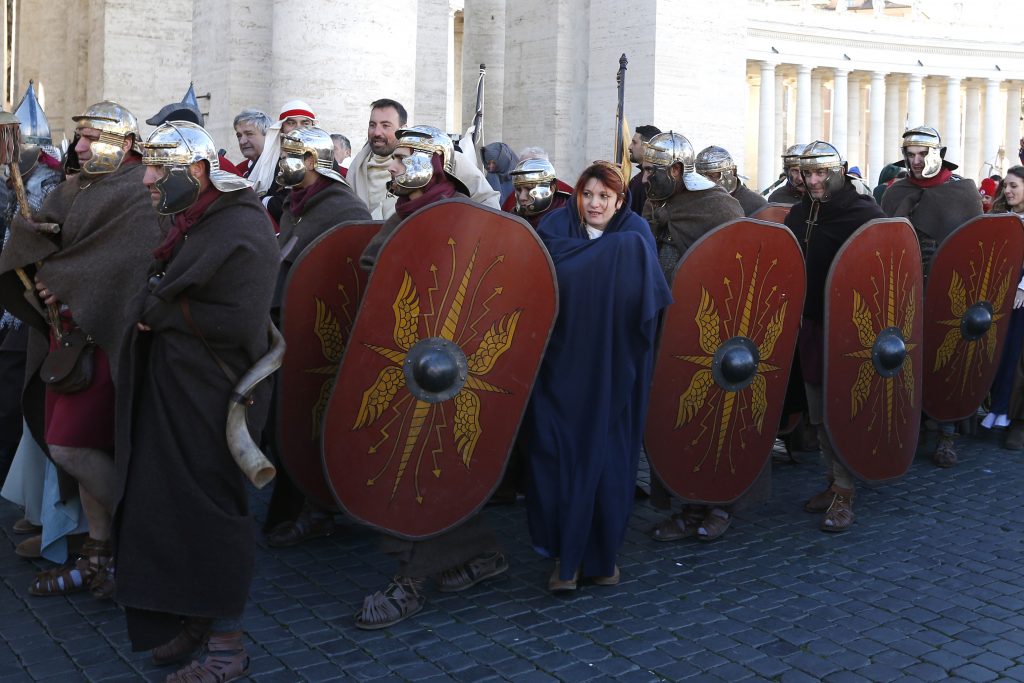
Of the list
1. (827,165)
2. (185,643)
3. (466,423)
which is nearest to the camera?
(185,643)

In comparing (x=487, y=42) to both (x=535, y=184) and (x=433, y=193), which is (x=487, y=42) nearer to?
(x=535, y=184)

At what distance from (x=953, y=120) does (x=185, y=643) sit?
47.9 meters

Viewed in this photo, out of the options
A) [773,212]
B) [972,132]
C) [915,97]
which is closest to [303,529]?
[773,212]

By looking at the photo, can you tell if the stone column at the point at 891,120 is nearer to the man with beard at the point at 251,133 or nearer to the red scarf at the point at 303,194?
the man with beard at the point at 251,133

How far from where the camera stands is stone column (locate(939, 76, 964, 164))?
45.4 meters

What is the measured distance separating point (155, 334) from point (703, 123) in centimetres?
809

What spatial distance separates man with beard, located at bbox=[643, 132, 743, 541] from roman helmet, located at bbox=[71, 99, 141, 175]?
2.15 meters

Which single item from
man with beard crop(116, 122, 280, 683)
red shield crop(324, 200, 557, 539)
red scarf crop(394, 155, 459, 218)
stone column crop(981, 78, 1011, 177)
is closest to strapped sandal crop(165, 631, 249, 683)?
man with beard crop(116, 122, 280, 683)

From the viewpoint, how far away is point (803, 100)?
1705 inches

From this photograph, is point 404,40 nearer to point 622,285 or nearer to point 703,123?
point 703,123

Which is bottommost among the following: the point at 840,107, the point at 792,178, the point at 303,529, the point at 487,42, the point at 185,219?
the point at 303,529

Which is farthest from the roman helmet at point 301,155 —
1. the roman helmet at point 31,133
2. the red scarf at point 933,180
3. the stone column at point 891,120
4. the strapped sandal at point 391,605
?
the stone column at point 891,120

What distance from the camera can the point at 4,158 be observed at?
4395 millimetres

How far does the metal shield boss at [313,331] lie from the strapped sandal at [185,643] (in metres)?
0.91
